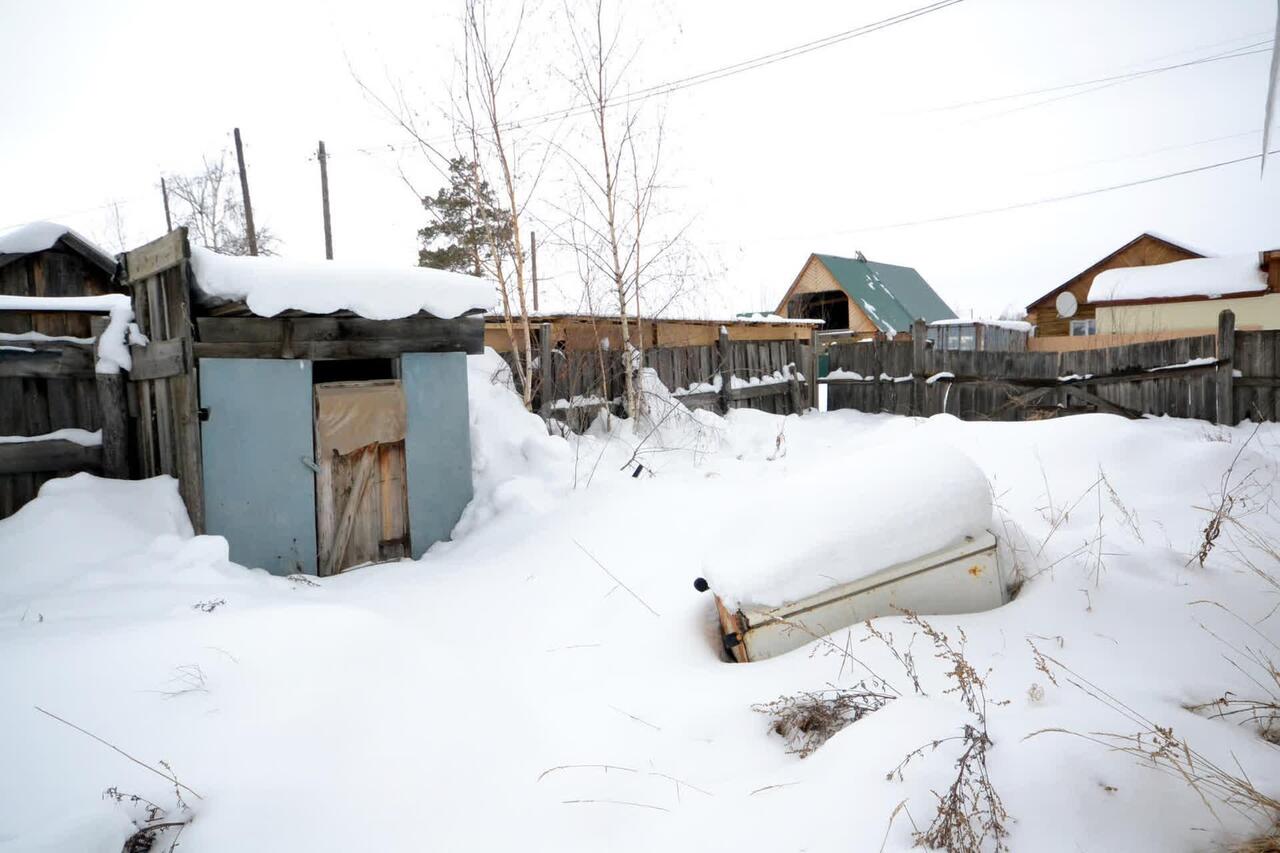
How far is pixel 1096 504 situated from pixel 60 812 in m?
6.17

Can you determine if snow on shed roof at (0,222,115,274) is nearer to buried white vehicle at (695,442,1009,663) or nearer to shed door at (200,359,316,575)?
shed door at (200,359,316,575)

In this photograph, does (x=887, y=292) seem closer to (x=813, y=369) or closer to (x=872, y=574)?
(x=813, y=369)

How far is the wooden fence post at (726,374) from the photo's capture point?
12.2 m

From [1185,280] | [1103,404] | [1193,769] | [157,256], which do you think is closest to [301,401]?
[157,256]

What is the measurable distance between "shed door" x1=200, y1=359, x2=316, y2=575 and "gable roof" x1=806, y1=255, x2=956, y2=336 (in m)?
22.7

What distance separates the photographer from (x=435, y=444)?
6707mm

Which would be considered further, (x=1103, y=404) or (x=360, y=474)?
(x=1103, y=404)

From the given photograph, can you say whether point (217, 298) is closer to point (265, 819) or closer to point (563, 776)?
point (265, 819)

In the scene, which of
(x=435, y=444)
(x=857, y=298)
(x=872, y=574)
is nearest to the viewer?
(x=872, y=574)

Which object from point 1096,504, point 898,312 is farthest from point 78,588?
point 898,312

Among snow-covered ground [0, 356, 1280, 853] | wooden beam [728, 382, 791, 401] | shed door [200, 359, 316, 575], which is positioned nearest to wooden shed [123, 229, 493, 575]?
shed door [200, 359, 316, 575]

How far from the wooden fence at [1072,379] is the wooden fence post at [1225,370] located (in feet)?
0.04

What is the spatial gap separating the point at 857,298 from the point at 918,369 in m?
14.9

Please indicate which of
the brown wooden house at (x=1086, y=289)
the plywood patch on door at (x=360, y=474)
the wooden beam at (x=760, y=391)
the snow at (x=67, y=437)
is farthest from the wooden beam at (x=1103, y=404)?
the brown wooden house at (x=1086, y=289)
